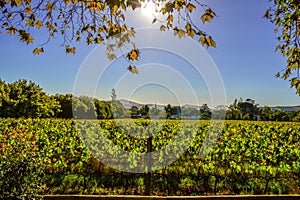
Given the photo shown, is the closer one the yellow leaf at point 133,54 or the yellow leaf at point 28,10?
the yellow leaf at point 133,54

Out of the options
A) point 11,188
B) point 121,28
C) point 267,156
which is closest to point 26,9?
point 121,28

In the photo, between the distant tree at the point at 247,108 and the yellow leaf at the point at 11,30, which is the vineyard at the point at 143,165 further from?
the distant tree at the point at 247,108

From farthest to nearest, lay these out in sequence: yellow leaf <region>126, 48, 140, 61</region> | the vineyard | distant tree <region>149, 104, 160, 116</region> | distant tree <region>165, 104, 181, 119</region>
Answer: distant tree <region>165, 104, 181, 119</region>
distant tree <region>149, 104, 160, 116</region>
the vineyard
yellow leaf <region>126, 48, 140, 61</region>

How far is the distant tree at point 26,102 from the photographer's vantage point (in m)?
53.9

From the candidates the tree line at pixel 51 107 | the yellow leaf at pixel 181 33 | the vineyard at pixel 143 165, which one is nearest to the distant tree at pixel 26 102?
the tree line at pixel 51 107

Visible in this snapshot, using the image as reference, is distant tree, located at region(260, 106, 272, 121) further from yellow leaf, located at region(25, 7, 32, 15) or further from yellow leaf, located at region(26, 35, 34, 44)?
yellow leaf, located at region(26, 35, 34, 44)

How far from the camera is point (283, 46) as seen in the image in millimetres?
6234

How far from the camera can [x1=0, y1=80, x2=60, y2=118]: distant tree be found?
5394cm

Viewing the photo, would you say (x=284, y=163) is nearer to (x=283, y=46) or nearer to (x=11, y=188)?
(x=283, y=46)

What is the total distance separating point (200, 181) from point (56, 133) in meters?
4.65

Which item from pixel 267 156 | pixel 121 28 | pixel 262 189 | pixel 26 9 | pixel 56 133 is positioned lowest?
pixel 262 189

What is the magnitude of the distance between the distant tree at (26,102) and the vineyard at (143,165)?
48582 millimetres

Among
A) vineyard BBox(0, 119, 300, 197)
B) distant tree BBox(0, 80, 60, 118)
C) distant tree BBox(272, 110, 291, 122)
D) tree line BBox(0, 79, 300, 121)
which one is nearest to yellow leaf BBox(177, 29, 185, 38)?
vineyard BBox(0, 119, 300, 197)

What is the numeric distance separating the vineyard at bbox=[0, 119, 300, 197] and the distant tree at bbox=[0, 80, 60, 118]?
159ft
